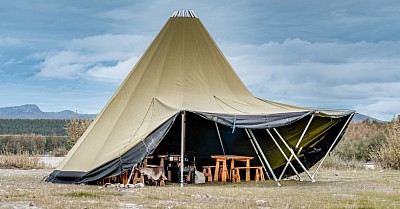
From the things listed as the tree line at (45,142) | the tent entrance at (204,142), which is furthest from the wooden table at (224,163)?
the tree line at (45,142)

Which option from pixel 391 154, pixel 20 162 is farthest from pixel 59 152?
pixel 391 154

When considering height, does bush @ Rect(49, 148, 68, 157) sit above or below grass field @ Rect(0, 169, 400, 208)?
above

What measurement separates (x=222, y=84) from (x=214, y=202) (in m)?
6.66

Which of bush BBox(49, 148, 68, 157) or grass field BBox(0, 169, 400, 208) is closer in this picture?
grass field BBox(0, 169, 400, 208)

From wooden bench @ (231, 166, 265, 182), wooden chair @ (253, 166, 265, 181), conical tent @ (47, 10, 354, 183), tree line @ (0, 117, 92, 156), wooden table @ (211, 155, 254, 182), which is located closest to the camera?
conical tent @ (47, 10, 354, 183)

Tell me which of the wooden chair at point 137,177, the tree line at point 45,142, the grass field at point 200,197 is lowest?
the grass field at point 200,197

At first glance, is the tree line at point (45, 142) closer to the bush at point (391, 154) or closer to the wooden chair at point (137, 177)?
the bush at point (391, 154)

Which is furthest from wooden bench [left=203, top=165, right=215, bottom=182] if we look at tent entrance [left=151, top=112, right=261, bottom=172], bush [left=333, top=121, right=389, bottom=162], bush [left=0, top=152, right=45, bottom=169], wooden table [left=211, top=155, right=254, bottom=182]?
bush [left=333, top=121, right=389, bottom=162]

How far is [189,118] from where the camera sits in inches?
741

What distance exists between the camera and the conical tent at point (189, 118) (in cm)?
1556

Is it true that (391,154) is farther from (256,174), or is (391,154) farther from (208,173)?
(208,173)

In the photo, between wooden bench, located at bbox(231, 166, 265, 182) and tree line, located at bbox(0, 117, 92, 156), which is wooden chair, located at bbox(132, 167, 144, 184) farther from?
tree line, located at bbox(0, 117, 92, 156)

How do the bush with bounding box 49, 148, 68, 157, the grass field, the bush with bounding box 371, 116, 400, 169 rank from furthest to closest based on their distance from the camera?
the bush with bounding box 49, 148, 68, 157
the bush with bounding box 371, 116, 400, 169
the grass field

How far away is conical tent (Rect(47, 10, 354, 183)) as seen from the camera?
15562 mm
